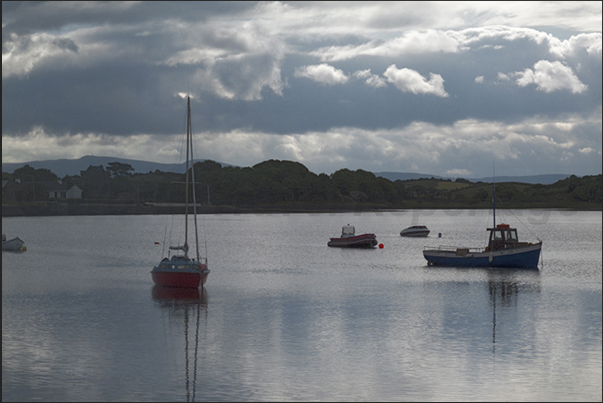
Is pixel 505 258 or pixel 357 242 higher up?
pixel 505 258

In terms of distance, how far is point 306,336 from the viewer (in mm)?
33656

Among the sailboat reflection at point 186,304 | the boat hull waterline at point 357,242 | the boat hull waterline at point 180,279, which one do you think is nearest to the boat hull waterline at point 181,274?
the boat hull waterline at point 180,279

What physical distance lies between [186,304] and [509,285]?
27.8 metres

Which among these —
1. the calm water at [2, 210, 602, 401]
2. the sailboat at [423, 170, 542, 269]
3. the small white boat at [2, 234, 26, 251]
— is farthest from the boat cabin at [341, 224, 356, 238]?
the small white boat at [2, 234, 26, 251]

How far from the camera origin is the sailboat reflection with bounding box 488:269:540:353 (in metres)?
46.6

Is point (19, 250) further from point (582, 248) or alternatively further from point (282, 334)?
point (582, 248)

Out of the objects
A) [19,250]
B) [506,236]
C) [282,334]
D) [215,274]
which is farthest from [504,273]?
[19,250]

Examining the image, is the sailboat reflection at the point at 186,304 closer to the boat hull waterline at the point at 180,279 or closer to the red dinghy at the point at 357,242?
the boat hull waterline at the point at 180,279

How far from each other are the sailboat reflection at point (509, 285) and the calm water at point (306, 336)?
0.16 meters

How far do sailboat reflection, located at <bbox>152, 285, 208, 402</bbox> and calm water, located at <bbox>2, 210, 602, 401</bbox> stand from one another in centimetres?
13

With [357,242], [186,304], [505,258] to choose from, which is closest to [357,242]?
[357,242]

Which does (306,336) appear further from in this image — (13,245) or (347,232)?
(347,232)

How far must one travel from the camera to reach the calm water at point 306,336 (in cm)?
2472

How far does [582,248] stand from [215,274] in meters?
61.2
